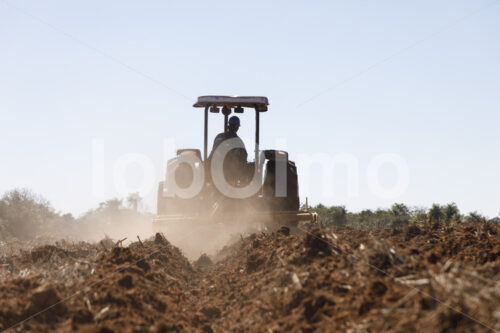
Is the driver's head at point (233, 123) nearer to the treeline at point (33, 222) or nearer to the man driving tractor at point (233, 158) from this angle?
the man driving tractor at point (233, 158)

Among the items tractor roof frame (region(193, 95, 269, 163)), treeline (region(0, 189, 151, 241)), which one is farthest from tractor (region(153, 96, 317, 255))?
treeline (region(0, 189, 151, 241))

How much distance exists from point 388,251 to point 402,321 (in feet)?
5.60

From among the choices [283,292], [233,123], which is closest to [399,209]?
[233,123]

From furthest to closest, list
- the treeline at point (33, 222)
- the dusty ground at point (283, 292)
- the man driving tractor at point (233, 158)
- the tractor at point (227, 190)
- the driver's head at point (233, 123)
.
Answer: the treeline at point (33, 222)
the driver's head at point (233, 123)
the man driving tractor at point (233, 158)
the tractor at point (227, 190)
the dusty ground at point (283, 292)

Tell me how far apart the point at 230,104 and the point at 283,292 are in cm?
842

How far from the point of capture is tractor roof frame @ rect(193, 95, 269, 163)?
12.7 m

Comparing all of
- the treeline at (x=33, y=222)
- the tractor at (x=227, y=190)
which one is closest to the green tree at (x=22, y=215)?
the treeline at (x=33, y=222)

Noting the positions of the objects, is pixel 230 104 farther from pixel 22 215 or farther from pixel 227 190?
pixel 22 215

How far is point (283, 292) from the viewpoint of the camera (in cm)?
512

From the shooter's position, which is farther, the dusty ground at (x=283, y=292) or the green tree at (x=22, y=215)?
the green tree at (x=22, y=215)

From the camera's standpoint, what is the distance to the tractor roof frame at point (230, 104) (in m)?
12.7

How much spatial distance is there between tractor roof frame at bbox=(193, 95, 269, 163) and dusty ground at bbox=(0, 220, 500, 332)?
18.0 ft

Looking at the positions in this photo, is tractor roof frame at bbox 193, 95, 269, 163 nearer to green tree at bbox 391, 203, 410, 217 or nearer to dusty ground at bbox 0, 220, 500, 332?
dusty ground at bbox 0, 220, 500, 332

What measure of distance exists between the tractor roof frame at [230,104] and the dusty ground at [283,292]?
5.49m
